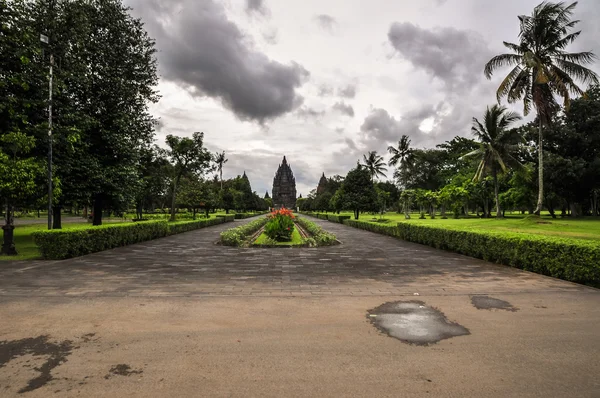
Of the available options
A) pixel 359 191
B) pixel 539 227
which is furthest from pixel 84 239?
pixel 359 191

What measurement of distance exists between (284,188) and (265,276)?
116m

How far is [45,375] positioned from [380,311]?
4.50m

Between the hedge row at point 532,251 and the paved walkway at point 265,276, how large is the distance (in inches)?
15.3

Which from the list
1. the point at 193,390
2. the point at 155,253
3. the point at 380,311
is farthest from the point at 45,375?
the point at 155,253

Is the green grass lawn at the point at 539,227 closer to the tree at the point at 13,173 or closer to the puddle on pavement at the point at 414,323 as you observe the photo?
the puddle on pavement at the point at 414,323

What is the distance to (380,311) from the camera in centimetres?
531

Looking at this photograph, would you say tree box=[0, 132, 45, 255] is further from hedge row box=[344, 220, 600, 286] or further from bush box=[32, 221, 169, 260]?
hedge row box=[344, 220, 600, 286]

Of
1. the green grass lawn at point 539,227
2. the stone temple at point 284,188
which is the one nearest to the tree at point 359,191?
the green grass lawn at point 539,227

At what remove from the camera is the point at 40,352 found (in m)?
3.73

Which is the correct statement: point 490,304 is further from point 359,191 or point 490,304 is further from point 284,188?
point 284,188

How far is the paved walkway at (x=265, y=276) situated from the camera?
666 centimetres

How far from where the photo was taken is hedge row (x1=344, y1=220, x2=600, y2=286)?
7133 millimetres

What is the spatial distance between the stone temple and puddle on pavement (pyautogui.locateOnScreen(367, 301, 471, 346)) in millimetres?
114591

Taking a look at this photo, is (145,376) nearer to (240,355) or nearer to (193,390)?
(193,390)
